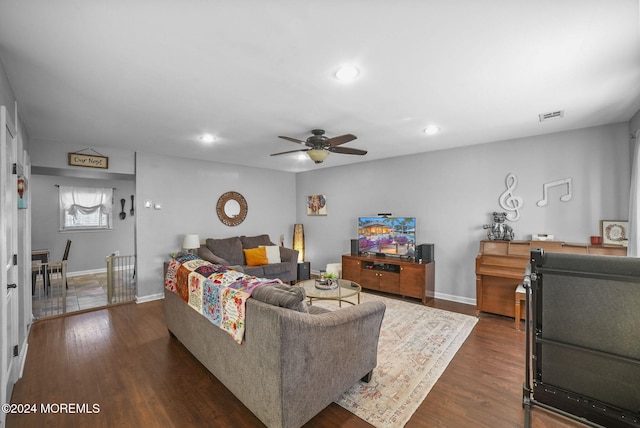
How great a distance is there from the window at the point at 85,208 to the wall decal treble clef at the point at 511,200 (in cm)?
880

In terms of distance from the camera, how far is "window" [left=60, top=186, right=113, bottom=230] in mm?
6648

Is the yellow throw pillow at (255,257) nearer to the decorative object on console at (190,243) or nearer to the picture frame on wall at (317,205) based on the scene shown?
the decorative object on console at (190,243)

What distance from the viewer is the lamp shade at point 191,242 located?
4.89m

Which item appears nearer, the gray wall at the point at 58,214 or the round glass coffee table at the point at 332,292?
the round glass coffee table at the point at 332,292

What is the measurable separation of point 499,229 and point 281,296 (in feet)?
12.0

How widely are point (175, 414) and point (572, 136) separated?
5.32 metres

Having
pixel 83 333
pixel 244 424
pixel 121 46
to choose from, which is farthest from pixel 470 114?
pixel 83 333

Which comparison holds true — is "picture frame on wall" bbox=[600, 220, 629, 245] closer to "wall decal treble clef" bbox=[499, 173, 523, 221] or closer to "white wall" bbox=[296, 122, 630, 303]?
"white wall" bbox=[296, 122, 630, 303]

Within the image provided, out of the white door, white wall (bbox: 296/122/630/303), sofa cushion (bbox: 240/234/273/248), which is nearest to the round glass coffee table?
white wall (bbox: 296/122/630/303)

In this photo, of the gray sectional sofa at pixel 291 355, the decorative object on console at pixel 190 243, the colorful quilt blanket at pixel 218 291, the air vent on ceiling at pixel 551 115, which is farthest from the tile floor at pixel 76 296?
the air vent on ceiling at pixel 551 115

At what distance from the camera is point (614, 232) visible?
3.32 metres

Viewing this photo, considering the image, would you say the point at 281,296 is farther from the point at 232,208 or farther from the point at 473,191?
the point at 232,208

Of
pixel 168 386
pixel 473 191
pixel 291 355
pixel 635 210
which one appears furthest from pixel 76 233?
pixel 635 210

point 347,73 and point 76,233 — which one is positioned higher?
point 347,73
